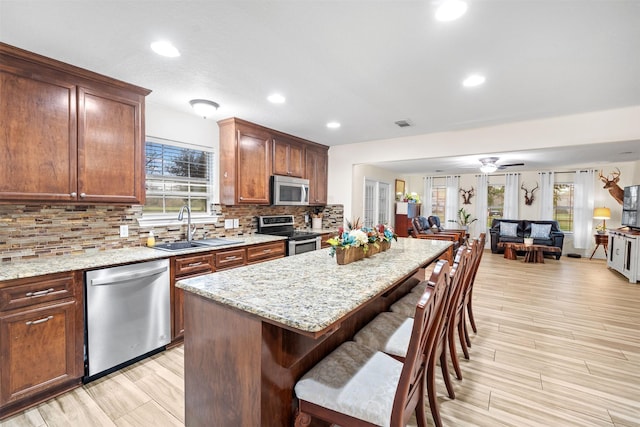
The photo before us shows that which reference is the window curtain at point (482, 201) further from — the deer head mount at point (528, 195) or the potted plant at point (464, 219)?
the deer head mount at point (528, 195)

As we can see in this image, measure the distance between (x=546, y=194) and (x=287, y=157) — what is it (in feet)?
25.5

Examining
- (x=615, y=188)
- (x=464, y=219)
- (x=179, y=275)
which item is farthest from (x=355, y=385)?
(x=464, y=219)

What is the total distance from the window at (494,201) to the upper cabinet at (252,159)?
7023 millimetres

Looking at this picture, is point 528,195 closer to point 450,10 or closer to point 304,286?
point 450,10

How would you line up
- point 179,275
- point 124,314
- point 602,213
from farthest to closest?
point 602,213 < point 179,275 < point 124,314

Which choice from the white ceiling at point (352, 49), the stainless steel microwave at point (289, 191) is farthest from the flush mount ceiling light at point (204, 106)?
the stainless steel microwave at point (289, 191)

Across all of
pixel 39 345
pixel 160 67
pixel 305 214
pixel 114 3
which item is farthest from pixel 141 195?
pixel 305 214

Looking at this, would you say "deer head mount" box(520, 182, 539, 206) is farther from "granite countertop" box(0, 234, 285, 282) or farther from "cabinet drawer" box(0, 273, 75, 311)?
"cabinet drawer" box(0, 273, 75, 311)

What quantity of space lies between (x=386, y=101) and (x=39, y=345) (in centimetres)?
341

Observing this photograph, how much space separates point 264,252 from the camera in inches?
140

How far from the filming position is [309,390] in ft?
3.92

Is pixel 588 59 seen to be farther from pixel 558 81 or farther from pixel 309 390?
pixel 309 390

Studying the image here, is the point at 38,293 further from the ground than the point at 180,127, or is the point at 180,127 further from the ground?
the point at 180,127

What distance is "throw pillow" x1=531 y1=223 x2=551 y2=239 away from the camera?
292 inches
